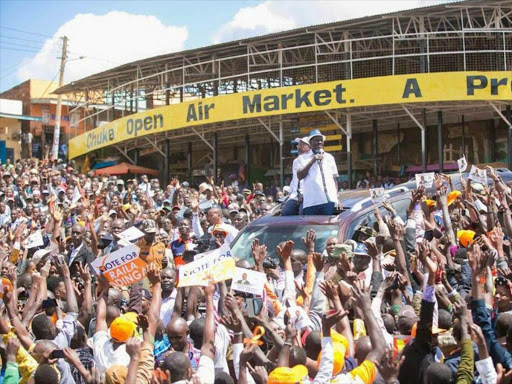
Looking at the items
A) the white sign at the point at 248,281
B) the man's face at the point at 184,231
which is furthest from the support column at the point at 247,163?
the white sign at the point at 248,281

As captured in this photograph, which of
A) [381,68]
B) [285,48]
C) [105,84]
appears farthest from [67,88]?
[381,68]

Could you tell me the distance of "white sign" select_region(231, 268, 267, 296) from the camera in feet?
19.5

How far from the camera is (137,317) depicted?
18.6 ft

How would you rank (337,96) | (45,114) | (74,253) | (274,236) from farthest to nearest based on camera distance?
(45,114) → (337,96) → (74,253) → (274,236)

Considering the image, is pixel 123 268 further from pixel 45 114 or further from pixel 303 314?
pixel 45 114

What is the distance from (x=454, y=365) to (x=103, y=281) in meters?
3.57

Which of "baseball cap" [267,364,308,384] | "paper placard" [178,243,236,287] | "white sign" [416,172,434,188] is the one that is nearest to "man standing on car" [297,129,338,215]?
"white sign" [416,172,434,188]

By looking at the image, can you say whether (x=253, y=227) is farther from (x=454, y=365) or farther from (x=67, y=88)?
(x=67, y=88)

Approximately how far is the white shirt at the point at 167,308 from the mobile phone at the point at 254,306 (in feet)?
3.07

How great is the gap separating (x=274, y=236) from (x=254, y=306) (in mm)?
2136

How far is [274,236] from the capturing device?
840 cm

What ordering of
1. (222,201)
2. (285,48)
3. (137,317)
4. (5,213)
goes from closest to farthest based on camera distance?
(137,317), (222,201), (5,213), (285,48)

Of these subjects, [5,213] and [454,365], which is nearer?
[454,365]

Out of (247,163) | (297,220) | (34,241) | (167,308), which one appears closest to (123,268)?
(167,308)
